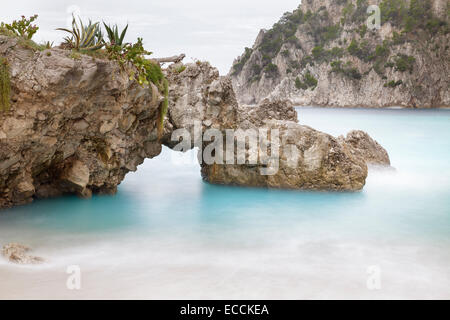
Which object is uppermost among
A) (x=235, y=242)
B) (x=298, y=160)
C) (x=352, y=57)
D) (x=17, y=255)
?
(x=352, y=57)

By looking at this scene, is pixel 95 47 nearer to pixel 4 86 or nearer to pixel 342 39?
pixel 4 86

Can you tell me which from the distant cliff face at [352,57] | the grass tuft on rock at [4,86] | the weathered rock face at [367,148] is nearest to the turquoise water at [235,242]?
the weathered rock face at [367,148]

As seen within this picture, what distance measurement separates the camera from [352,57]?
8419 cm

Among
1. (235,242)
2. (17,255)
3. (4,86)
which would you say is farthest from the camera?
(4,86)

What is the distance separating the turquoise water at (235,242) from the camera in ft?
20.9

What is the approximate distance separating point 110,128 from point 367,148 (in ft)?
29.3

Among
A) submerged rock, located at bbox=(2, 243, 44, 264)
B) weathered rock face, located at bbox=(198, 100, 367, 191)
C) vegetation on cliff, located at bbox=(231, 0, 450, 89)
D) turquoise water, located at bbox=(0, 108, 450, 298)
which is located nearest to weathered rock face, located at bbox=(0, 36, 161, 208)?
turquoise water, located at bbox=(0, 108, 450, 298)

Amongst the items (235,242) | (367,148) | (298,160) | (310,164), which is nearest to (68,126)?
(235,242)

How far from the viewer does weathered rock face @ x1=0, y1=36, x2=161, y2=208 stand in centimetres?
876

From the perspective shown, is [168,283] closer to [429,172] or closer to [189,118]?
[189,118]

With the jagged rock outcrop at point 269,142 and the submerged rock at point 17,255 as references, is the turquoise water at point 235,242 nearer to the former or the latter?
the submerged rock at point 17,255

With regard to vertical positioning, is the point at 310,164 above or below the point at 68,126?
below

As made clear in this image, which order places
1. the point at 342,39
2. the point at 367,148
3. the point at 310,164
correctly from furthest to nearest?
1. the point at 342,39
2. the point at 367,148
3. the point at 310,164

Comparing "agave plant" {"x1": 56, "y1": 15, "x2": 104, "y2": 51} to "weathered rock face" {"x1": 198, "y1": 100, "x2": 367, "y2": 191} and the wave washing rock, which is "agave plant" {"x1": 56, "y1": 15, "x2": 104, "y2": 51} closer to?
the wave washing rock
